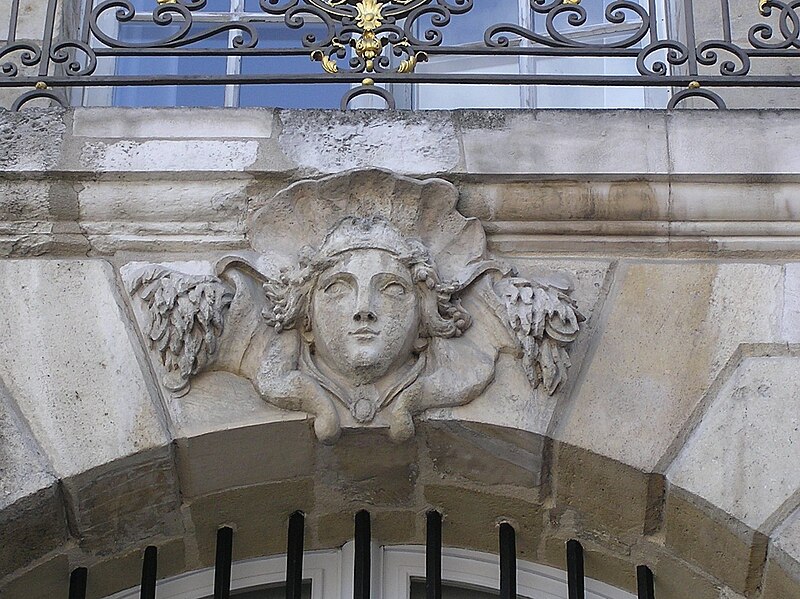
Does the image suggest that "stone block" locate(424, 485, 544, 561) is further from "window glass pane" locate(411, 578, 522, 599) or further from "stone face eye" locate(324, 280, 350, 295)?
"stone face eye" locate(324, 280, 350, 295)

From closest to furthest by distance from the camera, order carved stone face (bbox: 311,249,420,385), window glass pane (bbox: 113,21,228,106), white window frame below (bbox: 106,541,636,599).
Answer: carved stone face (bbox: 311,249,420,385)
white window frame below (bbox: 106,541,636,599)
window glass pane (bbox: 113,21,228,106)

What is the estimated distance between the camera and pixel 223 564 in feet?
12.9

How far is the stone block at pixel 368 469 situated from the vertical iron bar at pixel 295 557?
0.33 ft

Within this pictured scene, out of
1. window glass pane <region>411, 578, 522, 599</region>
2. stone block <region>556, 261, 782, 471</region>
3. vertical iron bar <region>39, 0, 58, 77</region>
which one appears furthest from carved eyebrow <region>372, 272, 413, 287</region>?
vertical iron bar <region>39, 0, 58, 77</region>

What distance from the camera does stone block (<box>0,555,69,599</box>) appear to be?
149 inches

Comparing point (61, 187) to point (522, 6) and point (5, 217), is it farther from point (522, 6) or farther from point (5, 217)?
point (522, 6)

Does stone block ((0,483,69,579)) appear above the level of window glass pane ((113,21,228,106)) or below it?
below

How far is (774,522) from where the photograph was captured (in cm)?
353

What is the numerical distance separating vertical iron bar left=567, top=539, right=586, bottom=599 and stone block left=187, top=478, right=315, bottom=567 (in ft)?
2.10

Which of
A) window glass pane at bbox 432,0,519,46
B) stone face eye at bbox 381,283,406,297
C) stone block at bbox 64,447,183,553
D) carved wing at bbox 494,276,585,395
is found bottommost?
stone block at bbox 64,447,183,553

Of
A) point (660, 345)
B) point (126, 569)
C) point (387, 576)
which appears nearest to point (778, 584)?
point (660, 345)

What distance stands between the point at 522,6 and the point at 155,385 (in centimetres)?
184

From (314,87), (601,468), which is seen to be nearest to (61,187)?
(314,87)

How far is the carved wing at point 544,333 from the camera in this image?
3.71 metres
